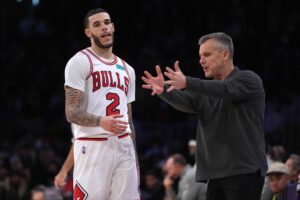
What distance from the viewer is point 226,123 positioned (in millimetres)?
5742

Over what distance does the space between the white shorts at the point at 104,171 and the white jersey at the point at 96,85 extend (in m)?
0.12

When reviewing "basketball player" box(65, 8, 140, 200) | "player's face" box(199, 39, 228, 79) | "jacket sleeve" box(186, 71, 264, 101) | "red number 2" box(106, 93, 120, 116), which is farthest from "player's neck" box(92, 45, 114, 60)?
"jacket sleeve" box(186, 71, 264, 101)

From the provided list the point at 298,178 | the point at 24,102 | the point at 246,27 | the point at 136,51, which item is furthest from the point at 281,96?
the point at 298,178

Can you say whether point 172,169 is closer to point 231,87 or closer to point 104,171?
point 104,171

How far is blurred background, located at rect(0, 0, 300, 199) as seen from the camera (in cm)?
1465

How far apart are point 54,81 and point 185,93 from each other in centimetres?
1213

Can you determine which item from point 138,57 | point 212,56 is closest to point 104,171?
point 212,56

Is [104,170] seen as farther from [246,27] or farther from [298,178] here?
[246,27]

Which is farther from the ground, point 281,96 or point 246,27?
point 246,27

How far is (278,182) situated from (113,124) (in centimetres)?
248

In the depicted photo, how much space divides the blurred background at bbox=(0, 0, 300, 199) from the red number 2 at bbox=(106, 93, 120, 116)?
6.78 m

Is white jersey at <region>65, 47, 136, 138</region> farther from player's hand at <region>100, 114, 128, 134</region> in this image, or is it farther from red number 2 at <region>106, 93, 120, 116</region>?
player's hand at <region>100, 114, 128, 134</region>

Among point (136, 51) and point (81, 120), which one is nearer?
point (81, 120)

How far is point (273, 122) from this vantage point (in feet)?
44.1
